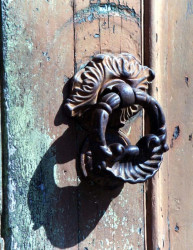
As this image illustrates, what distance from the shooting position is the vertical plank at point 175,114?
0.84m

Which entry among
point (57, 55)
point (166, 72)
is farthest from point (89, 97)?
point (166, 72)

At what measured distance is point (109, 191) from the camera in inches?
30.3

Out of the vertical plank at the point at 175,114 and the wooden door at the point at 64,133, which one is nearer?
the wooden door at the point at 64,133

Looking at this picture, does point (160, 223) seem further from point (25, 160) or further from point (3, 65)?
point (3, 65)

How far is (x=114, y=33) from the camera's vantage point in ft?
2.55

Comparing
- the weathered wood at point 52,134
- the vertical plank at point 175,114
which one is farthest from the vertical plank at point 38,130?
the vertical plank at point 175,114

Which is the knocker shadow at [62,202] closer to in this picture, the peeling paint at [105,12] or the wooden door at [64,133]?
the wooden door at [64,133]

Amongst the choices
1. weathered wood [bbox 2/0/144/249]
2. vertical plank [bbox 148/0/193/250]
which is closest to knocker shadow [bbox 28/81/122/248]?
weathered wood [bbox 2/0/144/249]

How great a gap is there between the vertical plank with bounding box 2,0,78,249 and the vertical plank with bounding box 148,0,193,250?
19 centimetres

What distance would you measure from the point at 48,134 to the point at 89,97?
9 centimetres

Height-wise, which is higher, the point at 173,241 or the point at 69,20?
the point at 69,20

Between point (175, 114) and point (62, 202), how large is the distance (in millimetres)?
302

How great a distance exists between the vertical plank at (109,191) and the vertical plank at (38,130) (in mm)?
21

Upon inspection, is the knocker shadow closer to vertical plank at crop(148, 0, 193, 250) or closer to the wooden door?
the wooden door
